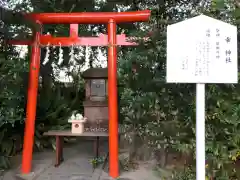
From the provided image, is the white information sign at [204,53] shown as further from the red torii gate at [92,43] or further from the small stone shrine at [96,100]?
the small stone shrine at [96,100]

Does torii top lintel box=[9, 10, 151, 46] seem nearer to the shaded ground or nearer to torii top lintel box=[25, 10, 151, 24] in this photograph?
torii top lintel box=[25, 10, 151, 24]

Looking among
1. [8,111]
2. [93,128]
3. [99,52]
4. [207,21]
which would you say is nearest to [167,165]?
[93,128]

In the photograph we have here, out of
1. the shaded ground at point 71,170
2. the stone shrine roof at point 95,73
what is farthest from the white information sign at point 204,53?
the stone shrine roof at point 95,73

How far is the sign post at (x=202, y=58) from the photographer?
3021 mm

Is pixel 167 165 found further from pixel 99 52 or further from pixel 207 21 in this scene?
pixel 99 52

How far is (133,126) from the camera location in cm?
510

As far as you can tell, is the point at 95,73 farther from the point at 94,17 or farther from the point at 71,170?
the point at 71,170

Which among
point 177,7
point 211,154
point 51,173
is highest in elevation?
point 177,7

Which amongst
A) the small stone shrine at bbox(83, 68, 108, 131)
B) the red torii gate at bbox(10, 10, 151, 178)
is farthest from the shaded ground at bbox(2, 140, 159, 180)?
the small stone shrine at bbox(83, 68, 108, 131)

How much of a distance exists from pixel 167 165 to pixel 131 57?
6.40 ft

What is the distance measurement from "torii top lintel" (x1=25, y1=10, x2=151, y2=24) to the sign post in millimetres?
1494

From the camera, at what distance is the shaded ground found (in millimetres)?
4570

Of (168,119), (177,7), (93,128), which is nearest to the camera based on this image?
(168,119)

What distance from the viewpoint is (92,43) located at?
15.5 ft
